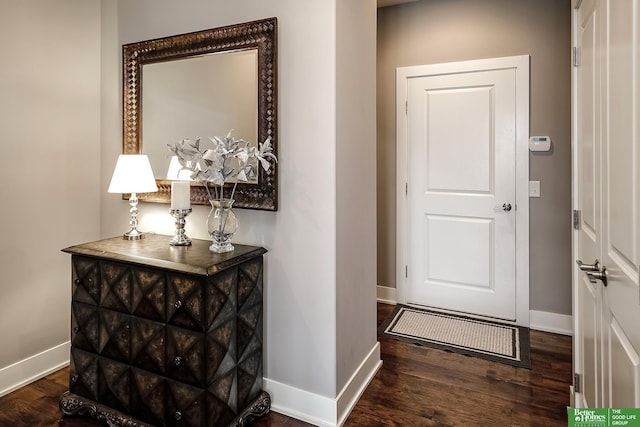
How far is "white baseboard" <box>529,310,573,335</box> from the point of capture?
3.01 metres

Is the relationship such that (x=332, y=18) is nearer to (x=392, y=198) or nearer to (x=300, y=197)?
(x=300, y=197)

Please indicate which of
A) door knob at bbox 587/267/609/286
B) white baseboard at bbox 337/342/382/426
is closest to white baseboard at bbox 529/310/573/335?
white baseboard at bbox 337/342/382/426

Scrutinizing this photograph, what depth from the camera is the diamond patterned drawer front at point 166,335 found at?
171 centimetres

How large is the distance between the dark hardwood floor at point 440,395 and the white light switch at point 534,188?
1151 mm

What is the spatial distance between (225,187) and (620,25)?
1780mm

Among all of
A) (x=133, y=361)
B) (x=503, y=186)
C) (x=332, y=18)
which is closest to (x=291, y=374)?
(x=133, y=361)

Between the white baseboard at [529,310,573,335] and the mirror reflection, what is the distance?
260cm

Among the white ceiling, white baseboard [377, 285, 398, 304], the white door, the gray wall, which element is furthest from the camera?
white baseboard [377, 285, 398, 304]

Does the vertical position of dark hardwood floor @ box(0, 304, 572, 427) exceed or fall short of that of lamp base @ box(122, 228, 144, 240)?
it falls short

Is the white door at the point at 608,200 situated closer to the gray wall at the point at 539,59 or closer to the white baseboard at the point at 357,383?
the white baseboard at the point at 357,383

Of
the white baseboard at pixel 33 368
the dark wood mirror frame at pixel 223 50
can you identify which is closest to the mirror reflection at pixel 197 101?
the dark wood mirror frame at pixel 223 50

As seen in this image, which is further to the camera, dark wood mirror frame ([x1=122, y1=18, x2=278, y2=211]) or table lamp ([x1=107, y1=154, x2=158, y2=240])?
table lamp ([x1=107, y1=154, x2=158, y2=240])

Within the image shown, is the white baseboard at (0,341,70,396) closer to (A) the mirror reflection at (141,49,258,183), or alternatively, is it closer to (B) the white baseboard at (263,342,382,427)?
(A) the mirror reflection at (141,49,258,183)

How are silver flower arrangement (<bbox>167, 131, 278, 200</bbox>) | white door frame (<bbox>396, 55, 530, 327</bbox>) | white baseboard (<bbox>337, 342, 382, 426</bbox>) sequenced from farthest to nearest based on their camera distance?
white door frame (<bbox>396, 55, 530, 327</bbox>), white baseboard (<bbox>337, 342, 382, 426</bbox>), silver flower arrangement (<bbox>167, 131, 278, 200</bbox>)
